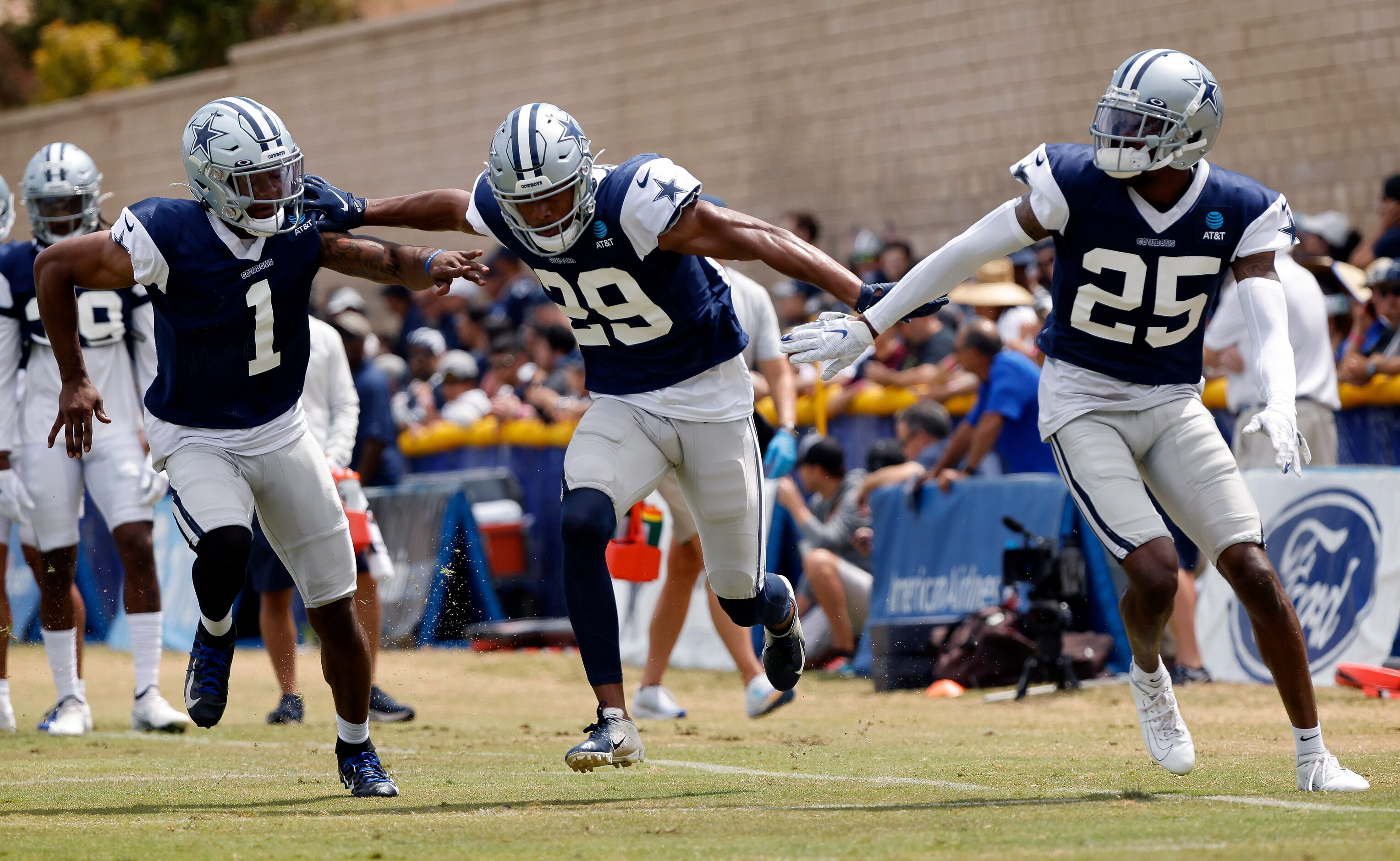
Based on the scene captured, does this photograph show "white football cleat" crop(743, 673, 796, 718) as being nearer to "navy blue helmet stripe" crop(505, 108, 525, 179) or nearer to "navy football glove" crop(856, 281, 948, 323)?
"navy football glove" crop(856, 281, 948, 323)

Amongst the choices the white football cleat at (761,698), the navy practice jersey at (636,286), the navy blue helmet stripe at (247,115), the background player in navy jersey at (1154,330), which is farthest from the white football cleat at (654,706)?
the navy blue helmet stripe at (247,115)

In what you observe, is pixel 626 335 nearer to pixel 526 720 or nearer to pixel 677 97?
pixel 526 720

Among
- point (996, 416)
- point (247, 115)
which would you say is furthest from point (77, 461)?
point (996, 416)

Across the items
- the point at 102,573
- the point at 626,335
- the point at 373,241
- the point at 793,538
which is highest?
the point at 373,241

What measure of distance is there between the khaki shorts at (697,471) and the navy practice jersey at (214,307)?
1.09m

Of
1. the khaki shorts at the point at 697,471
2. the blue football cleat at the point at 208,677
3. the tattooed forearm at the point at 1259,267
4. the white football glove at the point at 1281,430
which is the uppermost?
the tattooed forearm at the point at 1259,267

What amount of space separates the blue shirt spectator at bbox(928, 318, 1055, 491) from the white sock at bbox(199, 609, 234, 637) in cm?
564

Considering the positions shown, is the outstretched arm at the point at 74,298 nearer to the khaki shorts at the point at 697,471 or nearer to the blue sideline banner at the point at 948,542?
the khaki shorts at the point at 697,471

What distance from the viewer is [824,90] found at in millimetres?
18047

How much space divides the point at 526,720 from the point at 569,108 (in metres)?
12.9

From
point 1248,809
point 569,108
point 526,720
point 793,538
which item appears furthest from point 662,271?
point 569,108

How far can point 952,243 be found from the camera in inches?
216

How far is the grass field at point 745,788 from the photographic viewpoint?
173 inches

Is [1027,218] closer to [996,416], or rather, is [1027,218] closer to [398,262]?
[398,262]
